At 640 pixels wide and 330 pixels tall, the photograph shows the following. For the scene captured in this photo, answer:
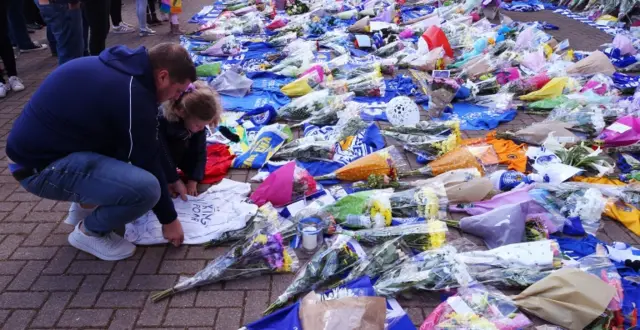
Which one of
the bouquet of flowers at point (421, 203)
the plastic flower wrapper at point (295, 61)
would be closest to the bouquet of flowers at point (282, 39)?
the plastic flower wrapper at point (295, 61)

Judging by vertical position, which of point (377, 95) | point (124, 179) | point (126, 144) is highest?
point (126, 144)

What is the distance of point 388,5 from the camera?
9305mm

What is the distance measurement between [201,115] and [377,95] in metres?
3.02

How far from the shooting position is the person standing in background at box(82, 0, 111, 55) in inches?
200

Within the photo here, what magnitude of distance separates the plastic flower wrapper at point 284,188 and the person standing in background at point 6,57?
142 inches

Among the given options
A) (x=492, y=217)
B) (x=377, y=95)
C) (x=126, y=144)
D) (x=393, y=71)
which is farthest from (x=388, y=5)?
(x=126, y=144)

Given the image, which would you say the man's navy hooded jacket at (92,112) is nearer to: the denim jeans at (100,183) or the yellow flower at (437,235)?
the denim jeans at (100,183)

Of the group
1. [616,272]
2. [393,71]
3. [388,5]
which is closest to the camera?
[616,272]

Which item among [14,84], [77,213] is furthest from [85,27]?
[77,213]

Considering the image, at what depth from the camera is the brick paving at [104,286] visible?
91.7 inches

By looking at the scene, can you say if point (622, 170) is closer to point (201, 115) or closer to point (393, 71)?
point (393, 71)

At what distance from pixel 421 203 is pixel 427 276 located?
71 centimetres

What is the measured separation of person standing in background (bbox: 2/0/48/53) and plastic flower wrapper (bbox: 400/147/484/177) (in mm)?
5587

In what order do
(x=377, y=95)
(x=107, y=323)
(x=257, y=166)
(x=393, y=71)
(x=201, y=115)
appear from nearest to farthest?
(x=107, y=323) < (x=201, y=115) < (x=257, y=166) < (x=377, y=95) < (x=393, y=71)
